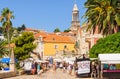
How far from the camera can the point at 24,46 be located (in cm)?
5469

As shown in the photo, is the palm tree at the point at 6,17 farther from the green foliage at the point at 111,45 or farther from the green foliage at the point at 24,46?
the green foliage at the point at 111,45

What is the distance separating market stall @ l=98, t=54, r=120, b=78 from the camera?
31417 millimetres

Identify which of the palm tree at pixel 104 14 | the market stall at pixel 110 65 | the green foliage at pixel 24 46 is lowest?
the market stall at pixel 110 65

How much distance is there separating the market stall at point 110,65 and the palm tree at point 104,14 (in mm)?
16047

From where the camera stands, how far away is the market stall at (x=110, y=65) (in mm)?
31417

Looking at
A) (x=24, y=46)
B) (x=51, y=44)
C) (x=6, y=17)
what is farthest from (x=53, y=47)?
(x=24, y=46)

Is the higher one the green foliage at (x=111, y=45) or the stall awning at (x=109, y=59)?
the green foliage at (x=111, y=45)

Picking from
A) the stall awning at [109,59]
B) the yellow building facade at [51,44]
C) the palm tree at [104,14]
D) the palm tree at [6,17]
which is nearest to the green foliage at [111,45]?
the palm tree at [104,14]

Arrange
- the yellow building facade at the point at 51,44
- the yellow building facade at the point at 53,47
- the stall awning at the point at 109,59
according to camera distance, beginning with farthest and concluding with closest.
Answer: the yellow building facade at the point at 53,47, the yellow building facade at the point at 51,44, the stall awning at the point at 109,59

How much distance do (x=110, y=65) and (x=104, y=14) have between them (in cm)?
1796

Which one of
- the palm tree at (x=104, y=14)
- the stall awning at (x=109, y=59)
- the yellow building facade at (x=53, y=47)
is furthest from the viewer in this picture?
the yellow building facade at (x=53, y=47)

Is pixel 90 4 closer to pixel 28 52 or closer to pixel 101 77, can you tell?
pixel 28 52

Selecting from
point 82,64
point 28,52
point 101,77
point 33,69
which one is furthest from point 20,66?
point 101,77

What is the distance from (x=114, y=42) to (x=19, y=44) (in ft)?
50.8
